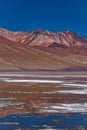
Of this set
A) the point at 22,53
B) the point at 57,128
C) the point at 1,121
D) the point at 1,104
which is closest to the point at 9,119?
the point at 1,121

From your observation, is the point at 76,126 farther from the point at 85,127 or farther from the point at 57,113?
the point at 57,113

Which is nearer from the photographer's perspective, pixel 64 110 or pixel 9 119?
pixel 9 119

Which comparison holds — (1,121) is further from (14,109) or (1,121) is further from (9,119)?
(14,109)

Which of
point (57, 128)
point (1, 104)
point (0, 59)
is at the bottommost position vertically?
point (57, 128)

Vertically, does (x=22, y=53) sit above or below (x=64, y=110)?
above

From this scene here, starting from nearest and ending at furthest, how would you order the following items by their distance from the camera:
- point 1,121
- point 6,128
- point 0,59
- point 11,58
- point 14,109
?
point 6,128 < point 1,121 < point 14,109 < point 0,59 < point 11,58

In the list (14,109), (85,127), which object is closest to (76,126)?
(85,127)

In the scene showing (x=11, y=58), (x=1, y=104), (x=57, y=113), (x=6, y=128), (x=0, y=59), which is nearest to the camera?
(x=6, y=128)
